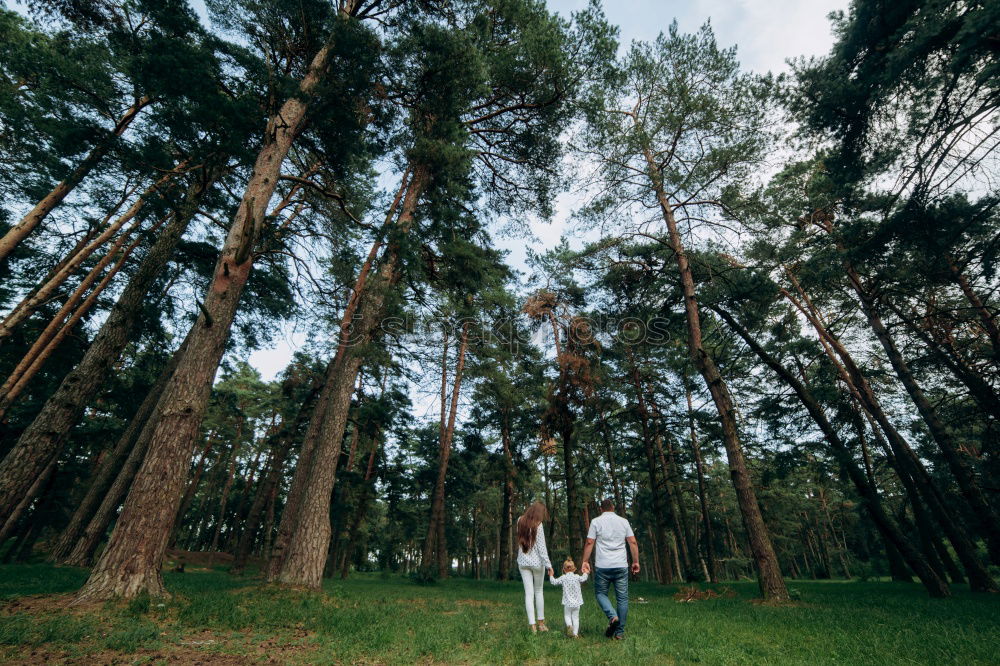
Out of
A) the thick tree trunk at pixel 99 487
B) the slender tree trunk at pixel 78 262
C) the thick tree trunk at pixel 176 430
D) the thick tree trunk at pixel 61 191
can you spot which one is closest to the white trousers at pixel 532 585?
the thick tree trunk at pixel 176 430

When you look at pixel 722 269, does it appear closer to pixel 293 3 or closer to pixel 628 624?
pixel 628 624

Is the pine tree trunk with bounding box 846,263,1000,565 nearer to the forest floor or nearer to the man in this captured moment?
the forest floor

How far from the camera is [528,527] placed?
575 cm

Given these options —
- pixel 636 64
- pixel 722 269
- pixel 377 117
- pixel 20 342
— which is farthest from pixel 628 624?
pixel 20 342

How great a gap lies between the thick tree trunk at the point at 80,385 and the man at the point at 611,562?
10.8m

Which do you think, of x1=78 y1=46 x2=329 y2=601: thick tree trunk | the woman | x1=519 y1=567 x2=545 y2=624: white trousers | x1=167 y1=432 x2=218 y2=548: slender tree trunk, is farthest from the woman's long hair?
x1=167 y1=432 x2=218 y2=548: slender tree trunk

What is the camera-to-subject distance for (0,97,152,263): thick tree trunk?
9.40 m

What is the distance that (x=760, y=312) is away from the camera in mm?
12461

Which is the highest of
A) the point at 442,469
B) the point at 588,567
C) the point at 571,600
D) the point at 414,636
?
the point at 442,469

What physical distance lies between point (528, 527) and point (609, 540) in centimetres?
118

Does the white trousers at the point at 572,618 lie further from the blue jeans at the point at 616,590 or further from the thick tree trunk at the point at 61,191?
the thick tree trunk at the point at 61,191

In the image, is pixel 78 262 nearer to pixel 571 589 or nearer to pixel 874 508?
pixel 571 589

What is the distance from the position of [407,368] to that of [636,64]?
13348 mm

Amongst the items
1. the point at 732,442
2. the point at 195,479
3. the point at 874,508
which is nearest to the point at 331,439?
the point at 732,442
